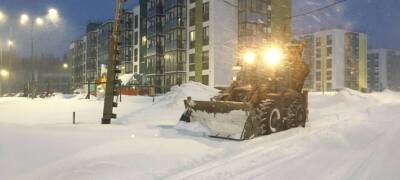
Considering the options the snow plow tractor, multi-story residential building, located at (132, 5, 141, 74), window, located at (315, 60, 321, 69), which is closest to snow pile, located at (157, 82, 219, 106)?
the snow plow tractor

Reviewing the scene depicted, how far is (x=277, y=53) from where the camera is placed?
13094mm

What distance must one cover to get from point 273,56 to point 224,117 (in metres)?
3.21

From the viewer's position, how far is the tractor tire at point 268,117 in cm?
1120

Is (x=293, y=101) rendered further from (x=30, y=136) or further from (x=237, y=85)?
(x=30, y=136)

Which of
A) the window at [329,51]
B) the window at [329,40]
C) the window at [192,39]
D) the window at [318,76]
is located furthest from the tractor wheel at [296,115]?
the window at [318,76]

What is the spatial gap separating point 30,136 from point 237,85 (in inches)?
272

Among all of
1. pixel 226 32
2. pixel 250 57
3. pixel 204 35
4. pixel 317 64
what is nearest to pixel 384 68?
pixel 317 64

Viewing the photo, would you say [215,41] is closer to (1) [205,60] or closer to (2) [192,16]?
(1) [205,60]

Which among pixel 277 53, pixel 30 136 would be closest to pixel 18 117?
pixel 30 136

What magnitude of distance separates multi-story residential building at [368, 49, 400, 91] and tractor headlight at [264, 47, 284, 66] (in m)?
127

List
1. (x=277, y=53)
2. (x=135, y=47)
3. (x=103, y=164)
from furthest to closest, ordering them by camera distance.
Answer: (x=135, y=47)
(x=277, y=53)
(x=103, y=164)

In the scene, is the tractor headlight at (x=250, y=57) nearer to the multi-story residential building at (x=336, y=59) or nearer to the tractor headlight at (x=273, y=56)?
the tractor headlight at (x=273, y=56)

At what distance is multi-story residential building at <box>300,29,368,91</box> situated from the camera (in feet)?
269

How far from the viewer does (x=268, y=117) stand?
1156 centimetres
